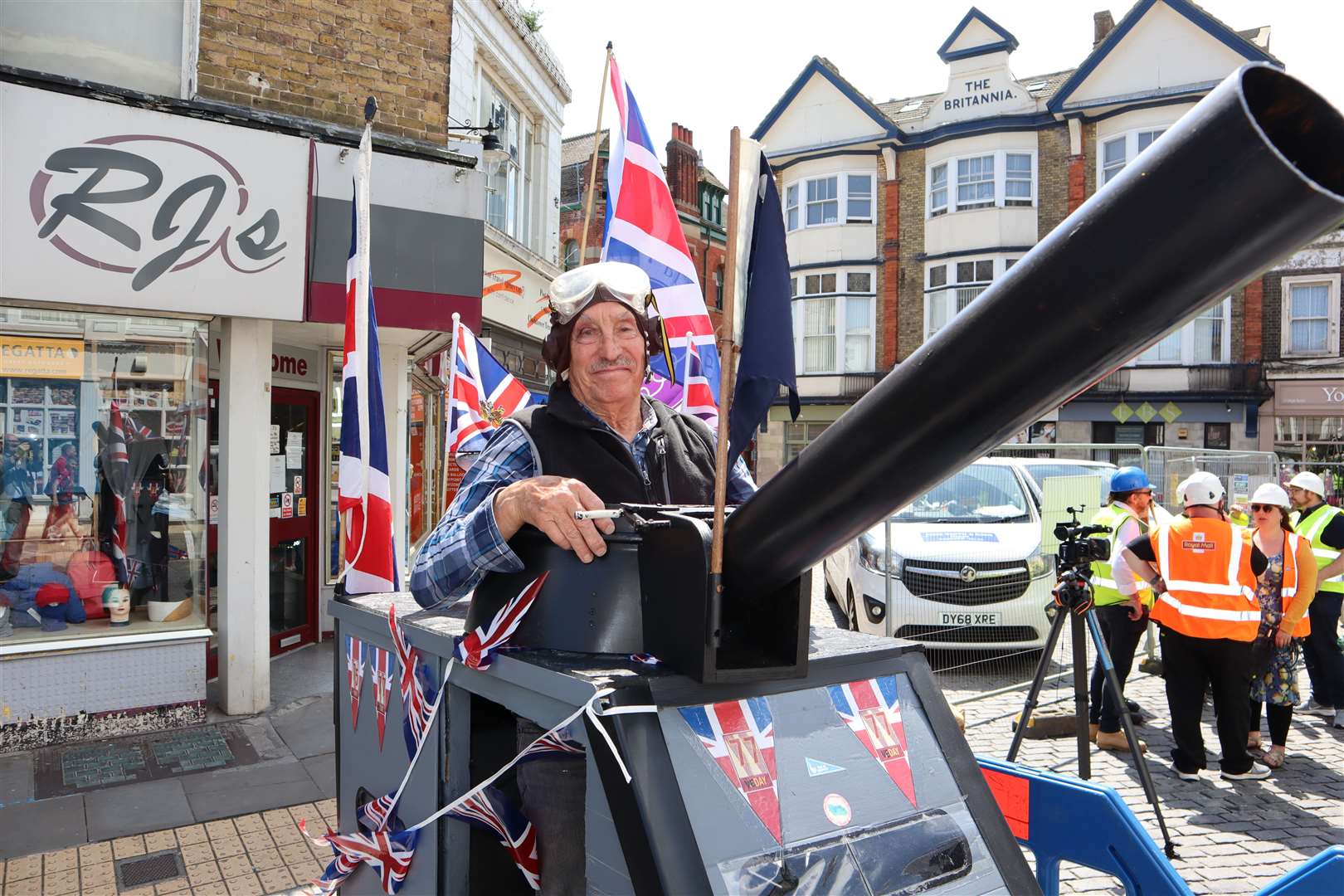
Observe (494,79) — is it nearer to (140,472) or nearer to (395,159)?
(395,159)

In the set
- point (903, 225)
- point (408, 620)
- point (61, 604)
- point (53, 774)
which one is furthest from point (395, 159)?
point (903, 225)

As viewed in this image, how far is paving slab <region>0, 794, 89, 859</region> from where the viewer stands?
15.2 feet

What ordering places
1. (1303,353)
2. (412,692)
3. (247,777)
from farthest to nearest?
(1303,353) < (247,777) < (412,692)

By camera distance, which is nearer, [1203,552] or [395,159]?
[1203,552]

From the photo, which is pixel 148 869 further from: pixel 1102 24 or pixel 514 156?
pixel 1102 24

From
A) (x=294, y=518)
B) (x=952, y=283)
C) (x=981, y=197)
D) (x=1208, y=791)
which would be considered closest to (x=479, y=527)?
(x=1208, y=791)

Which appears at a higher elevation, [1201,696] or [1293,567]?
[1293,567]

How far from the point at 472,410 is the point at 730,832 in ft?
15.7

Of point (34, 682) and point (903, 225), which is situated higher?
point (903, 225)

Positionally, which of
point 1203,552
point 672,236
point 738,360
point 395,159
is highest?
point 395,159

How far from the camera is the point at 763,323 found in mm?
1638

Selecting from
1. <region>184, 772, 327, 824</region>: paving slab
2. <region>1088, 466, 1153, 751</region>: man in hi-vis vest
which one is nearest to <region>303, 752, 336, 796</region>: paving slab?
<region>184, 772, 327, 824</region>: paving slab

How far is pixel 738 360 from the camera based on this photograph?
164cm

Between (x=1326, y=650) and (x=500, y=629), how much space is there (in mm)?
7882
